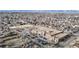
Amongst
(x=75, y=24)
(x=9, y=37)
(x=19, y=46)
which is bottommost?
(x=19, y=46)

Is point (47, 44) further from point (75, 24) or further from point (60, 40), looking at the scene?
point (75, 24)

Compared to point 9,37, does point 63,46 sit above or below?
below

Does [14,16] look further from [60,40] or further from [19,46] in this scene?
[60,40]

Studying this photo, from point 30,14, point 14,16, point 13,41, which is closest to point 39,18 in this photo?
point 30,14
